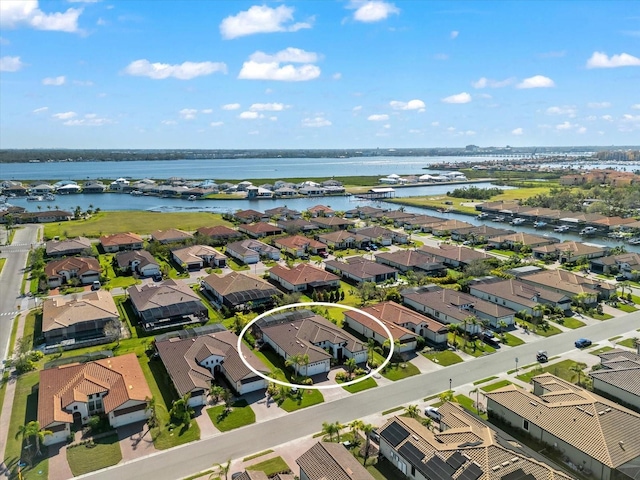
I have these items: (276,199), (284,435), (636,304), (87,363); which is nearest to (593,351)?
(636,304)

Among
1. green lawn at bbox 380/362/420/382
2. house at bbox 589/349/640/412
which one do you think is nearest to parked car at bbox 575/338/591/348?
house at bbox 589/349/640/412

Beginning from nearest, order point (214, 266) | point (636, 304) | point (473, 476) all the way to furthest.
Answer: point (473, 476) → point (636, 304) → point (214, 266)

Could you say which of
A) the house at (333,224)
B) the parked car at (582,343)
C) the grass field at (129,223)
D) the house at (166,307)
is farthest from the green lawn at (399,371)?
the grass field at (129,223)

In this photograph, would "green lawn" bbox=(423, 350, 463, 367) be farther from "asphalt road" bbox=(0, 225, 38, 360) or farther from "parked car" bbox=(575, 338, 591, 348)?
"asphalt road" bbox=(0, 225, 38, 360)

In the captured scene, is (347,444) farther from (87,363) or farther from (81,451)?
(87,363)

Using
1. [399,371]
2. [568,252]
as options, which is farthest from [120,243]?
[568,252]

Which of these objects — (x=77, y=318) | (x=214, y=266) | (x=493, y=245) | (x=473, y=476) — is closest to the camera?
(x=473, y=476)
